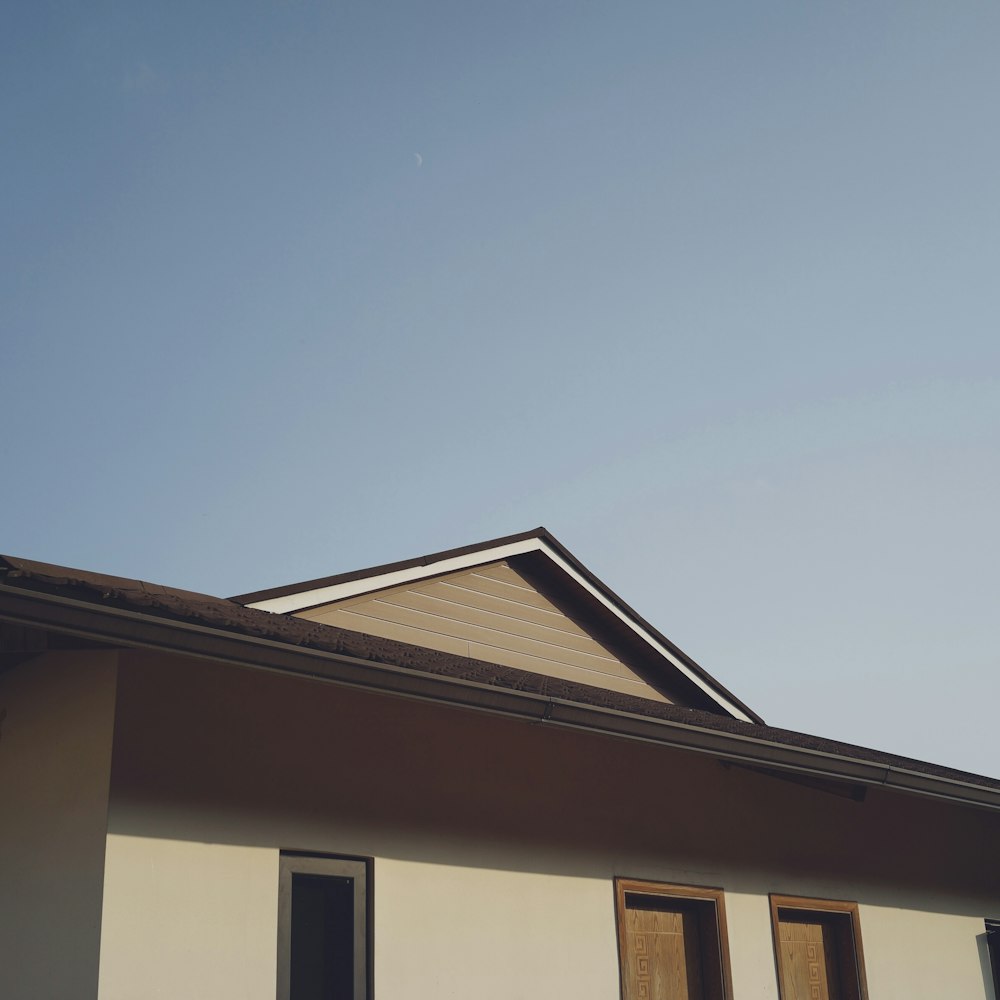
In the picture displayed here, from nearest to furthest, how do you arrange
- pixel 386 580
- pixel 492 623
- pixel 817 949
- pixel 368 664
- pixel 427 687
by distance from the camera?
1. pixel 368 664
2. pixel 427 687
3. pixel 817 949
4. pixel 386 580
5. pixel 492 623

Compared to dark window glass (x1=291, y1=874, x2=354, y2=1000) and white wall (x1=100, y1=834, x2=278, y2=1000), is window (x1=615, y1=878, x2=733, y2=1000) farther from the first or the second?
white wall (x1=100, y1=834, x2=278, y2=1000)

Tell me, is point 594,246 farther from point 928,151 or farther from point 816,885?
point 816,885

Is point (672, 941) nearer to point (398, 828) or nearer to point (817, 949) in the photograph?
point (817, 949)

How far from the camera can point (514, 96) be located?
10875 mm

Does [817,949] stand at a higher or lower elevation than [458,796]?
lower

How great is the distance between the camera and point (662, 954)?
331 inches

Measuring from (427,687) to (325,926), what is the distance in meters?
1.45

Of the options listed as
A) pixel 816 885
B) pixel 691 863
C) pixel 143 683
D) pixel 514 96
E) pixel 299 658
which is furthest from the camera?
pixel 514 96

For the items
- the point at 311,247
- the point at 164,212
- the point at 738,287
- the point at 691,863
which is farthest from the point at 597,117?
the point at 691,863

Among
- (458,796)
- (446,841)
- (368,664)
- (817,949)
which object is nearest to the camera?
(368,664)

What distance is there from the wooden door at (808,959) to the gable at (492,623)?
289 centimetres

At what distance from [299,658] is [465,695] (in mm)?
951

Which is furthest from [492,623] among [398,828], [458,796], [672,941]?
[398,828]

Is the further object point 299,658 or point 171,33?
point 171,33
